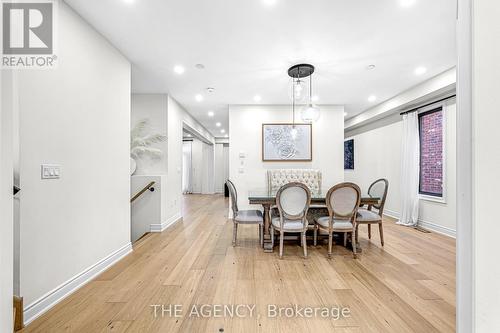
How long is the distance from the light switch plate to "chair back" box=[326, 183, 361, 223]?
2.87 meters

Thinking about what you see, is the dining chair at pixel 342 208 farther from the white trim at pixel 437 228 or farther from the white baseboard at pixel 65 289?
the white baseboard at pixel 65 289

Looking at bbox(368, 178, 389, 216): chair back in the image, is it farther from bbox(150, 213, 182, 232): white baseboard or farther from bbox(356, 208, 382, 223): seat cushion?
bbox(150, 213, 182, 232): white baseboard

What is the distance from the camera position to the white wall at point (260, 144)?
205 inches

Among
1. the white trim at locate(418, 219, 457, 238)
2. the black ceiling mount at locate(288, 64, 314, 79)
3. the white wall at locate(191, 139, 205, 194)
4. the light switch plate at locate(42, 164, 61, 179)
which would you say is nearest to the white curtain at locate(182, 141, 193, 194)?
Result: the white wall at locate(191, 139, 205, 194)

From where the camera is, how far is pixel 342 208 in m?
2.90

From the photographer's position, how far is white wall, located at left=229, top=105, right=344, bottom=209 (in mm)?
5207

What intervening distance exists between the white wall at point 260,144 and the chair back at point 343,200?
2.34 metres

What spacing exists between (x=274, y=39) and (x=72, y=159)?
2.48m

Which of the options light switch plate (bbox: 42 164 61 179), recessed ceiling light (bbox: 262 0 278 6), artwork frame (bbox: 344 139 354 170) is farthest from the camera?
artwork frame (bbox: 344 139 354 170)

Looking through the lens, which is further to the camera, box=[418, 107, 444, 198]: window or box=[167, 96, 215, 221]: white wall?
box=[167, 96, 215, 221]: white wall

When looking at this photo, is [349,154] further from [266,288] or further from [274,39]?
[266,288]

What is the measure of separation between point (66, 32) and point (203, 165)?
27.3ft

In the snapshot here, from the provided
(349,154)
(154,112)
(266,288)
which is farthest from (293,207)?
(349,154)

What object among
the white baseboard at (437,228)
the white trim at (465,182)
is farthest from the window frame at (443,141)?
the white trim at (465,182)
